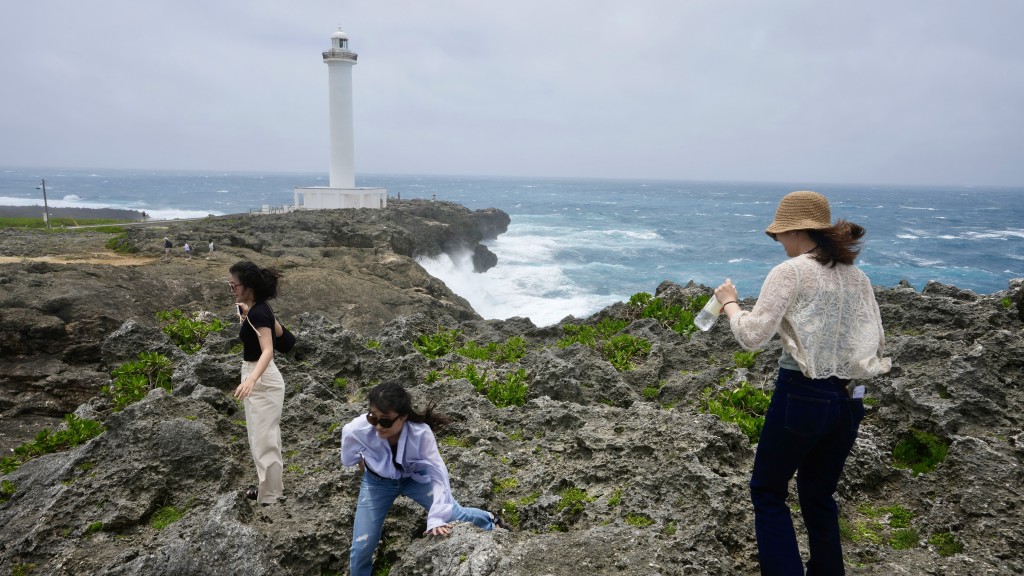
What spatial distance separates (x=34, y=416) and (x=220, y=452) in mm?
4485

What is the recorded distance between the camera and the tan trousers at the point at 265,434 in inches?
189

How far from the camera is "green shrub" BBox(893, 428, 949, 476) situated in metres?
5.09

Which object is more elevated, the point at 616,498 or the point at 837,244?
the point at 837,244

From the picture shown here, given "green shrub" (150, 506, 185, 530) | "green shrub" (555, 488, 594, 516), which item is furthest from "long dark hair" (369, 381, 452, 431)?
"green shrub" (150, 506, 185, 530)

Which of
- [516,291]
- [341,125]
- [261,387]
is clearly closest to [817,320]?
[261,387]

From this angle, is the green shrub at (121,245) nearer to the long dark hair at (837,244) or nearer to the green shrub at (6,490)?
the green shrub at (6,490)

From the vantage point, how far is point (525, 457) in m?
5.44

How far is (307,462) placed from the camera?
18.2ft

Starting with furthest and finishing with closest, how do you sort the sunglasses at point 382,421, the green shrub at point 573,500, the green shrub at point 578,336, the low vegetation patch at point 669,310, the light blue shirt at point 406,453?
the low vegetation patch at point 669,310 < the green shrub at point 578,336 < the green shrub at point 573,500 < the light blue shirt at point 406,453 < the sunglasses at point 382,421

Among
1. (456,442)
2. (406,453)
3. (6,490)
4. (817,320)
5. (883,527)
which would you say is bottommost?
(6,490)

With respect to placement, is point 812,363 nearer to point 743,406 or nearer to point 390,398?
point 390,398

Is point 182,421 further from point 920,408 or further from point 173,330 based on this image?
point 920,408

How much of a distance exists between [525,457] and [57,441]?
4839mm

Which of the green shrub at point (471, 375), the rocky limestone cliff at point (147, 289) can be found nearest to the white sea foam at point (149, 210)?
the rocky limestone cliff at point (147, 289)
